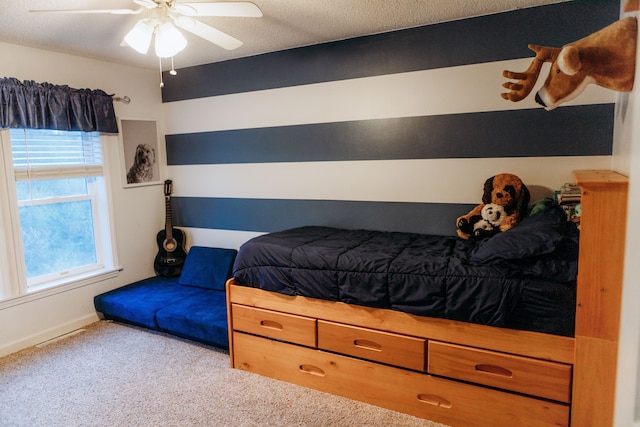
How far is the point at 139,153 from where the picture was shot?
380 cm

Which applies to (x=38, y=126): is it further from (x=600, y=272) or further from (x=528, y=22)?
(x=600, y=272)

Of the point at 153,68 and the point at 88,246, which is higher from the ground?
the point at 153,68

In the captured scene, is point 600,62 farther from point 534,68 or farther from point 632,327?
point 632,327

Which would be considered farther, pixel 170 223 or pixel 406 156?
pixel 170 223

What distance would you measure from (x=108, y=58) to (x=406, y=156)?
2.62 m

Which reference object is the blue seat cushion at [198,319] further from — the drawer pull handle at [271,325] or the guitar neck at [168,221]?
the guitar neck at [168,221]

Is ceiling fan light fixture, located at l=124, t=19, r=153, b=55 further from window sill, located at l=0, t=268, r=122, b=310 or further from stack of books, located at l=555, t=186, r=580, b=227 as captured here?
stack of books, located at l=555, t=186, r=580, b=227

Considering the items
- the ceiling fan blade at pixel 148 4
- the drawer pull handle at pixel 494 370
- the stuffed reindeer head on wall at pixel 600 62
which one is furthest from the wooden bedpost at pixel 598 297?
the ceiling fan blade at pixel 148 4

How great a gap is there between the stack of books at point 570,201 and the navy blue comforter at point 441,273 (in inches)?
6.2

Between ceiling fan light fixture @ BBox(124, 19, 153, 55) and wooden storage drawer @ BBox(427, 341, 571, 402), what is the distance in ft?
6.96

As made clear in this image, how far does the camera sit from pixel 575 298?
1.78 meters

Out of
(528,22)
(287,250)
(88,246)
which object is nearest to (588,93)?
(528,22)

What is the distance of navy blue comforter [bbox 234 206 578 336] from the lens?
1.83 meters

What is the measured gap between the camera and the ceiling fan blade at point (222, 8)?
188 cm
